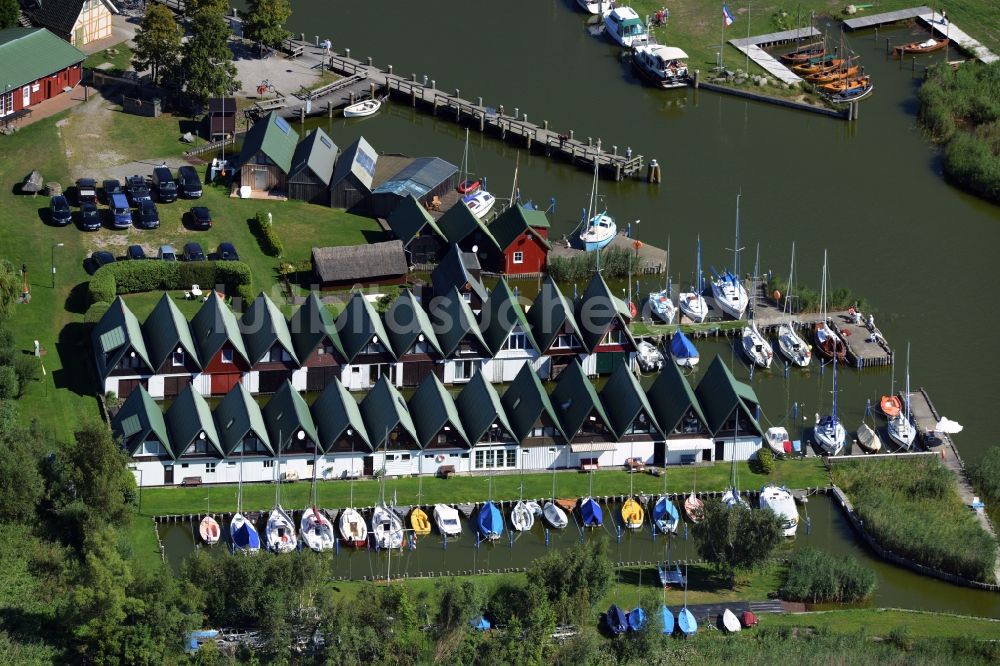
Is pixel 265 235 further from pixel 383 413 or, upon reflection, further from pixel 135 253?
pixel 383 413

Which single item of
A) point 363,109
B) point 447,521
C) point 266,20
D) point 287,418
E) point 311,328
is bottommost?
point 447,521

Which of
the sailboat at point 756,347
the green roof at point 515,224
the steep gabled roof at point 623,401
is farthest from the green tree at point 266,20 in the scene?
the steep gabled roof at point 623,401

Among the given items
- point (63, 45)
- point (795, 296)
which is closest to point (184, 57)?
point (63, 45)

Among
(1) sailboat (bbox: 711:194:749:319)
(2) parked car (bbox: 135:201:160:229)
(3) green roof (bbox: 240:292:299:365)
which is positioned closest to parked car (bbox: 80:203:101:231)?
(2) parked car (bbox: 135:201:160:229)

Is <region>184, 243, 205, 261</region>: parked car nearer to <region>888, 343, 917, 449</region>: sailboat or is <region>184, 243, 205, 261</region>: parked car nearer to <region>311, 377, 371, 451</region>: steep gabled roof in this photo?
<region>311, 377, 371, 451</region>: steep gabled roof

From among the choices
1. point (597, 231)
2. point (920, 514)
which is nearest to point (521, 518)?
point (920, 514)

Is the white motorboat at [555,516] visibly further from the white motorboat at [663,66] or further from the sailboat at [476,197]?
the white motorboat at [663,66]

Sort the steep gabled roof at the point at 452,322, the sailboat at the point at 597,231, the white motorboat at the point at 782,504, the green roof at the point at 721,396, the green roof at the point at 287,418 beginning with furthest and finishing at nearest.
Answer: the sailboat at the point at 597,231 < the steep gabled roof at the point at 452,322 < the green roof at the point at 721,396 < the green roof at the point at 287,418 < the white motorboat at the point at 782,504
